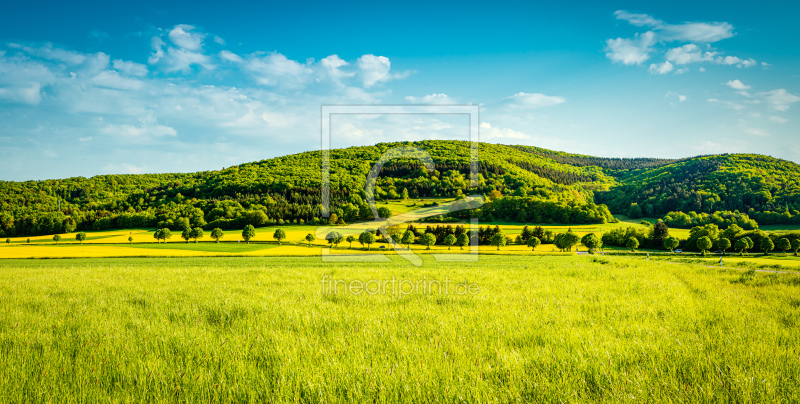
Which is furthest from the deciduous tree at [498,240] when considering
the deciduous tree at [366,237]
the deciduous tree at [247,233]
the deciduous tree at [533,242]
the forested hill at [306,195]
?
the deciduous tree at [247,233]

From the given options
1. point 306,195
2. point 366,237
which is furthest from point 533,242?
point 306,195

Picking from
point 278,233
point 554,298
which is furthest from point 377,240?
point 554,298

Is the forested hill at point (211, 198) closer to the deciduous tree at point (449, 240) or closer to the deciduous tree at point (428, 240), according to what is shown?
the deciduous tree at point (449, 240)

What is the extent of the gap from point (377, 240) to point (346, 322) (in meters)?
56.8

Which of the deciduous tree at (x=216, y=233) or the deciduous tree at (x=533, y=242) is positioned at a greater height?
the deciduous tree at (x=216, y=233)

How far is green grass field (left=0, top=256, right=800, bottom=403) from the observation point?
3.10m

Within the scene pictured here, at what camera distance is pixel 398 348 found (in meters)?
4.19

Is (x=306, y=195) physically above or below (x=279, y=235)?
above

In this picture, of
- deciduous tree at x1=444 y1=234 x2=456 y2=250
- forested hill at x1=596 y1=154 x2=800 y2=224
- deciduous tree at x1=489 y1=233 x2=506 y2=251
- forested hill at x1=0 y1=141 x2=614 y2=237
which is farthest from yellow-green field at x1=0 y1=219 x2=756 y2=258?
forested hill at x1=596 y1=154 x2=800 y2=224

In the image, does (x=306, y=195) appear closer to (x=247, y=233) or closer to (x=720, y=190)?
(x=247, y=233)

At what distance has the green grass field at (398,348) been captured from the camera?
10.2 feet

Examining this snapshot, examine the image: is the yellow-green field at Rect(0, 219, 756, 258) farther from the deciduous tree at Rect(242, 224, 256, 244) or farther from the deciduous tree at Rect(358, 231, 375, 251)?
the deciduous tree at Rect(242, 224, 256, 244)

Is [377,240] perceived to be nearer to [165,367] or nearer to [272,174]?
[165,367]

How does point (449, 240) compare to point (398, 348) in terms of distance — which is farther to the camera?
point (449, 240)
